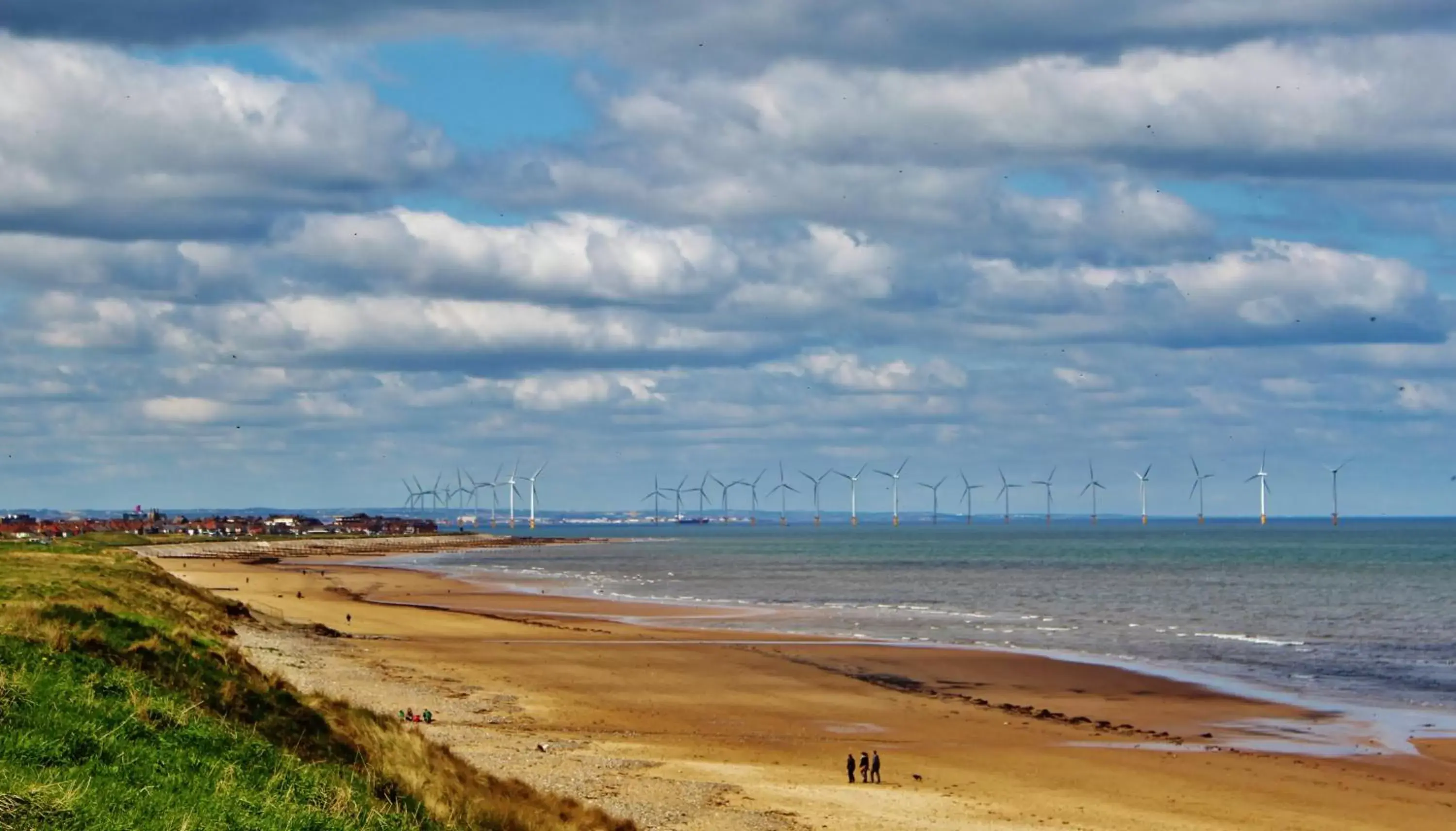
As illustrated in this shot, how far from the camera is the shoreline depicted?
45.5m

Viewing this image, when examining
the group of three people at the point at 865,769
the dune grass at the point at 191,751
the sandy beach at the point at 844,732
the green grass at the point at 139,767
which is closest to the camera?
the green grass at the point at 139,767

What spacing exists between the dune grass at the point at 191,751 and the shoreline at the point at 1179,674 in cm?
2765

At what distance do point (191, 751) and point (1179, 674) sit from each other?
2089 inches

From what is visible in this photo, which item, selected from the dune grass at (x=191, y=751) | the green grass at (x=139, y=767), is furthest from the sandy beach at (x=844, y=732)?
the green grass at (x=139, y=767)

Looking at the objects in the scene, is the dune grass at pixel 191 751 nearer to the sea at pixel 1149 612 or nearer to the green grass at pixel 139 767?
the green grass at pixel 139 767

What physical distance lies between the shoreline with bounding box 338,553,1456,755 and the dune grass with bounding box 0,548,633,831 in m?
27.7

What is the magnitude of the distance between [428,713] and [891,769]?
13.4 metres

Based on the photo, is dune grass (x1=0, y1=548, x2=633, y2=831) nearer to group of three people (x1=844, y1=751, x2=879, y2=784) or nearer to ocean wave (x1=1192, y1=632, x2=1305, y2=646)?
group of three people (x1=844, y1=751, x2=879, y2=784)

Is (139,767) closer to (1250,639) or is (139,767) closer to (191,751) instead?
(191,751)

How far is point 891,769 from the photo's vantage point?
39312 mm

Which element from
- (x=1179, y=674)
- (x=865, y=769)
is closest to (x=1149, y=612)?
(x=1179, y=674)

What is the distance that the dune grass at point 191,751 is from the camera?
54.4 feet

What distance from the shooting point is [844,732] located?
4650 centimetres

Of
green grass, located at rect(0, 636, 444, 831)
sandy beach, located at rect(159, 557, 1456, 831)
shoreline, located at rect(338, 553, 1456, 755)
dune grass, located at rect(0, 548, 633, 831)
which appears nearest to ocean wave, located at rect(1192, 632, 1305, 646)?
shoreline, located at rect(338, 553, 1456, 755)
